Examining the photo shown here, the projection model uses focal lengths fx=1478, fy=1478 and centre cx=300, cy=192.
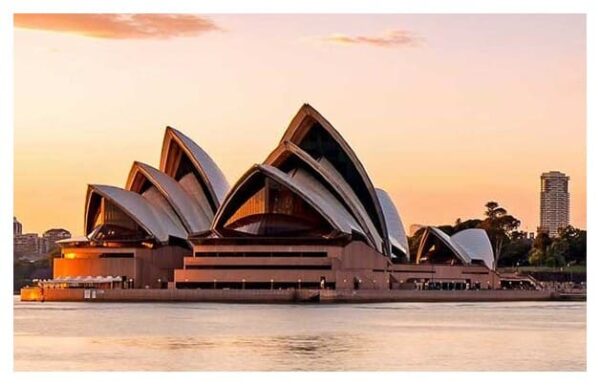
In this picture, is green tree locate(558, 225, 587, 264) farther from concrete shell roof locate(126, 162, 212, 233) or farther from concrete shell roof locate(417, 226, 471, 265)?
concrete shell roof locate(126, 162, 212, 233)

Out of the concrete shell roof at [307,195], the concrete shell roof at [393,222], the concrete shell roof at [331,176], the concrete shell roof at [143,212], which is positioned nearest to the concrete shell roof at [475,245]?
the concrete shell roof at [393,222]

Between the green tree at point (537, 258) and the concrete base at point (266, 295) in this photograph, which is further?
the green tree at point (537, 258)

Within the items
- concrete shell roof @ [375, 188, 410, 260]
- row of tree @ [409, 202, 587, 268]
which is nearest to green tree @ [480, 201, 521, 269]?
row of tree @ [409, 202, 587, 268]

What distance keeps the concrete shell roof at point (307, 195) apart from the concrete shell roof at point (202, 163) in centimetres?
218

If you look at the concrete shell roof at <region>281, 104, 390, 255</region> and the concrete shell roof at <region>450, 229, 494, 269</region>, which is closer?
the concrete shell roof at <region>281, 104, 390, 255</region>

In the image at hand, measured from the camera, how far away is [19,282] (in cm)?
10069

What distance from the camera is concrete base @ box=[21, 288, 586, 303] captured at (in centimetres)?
6531

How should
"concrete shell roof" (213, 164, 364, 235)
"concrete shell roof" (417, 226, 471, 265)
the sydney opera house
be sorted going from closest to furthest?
"concrete shell roof" (213, 164, 364, 235) → the sydney opera house → "concrete shell roof" (417, 226, 471, 265)

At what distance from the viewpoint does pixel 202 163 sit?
224 ft

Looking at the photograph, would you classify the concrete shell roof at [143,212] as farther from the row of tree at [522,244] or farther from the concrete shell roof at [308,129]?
the row of tree at [522,244]

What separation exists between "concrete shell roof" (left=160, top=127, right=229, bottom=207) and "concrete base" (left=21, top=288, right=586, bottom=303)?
16.9 feet

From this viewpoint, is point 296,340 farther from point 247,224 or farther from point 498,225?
point 498,225

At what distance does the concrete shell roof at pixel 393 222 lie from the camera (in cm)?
7500

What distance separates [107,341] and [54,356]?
4666 millimetres
